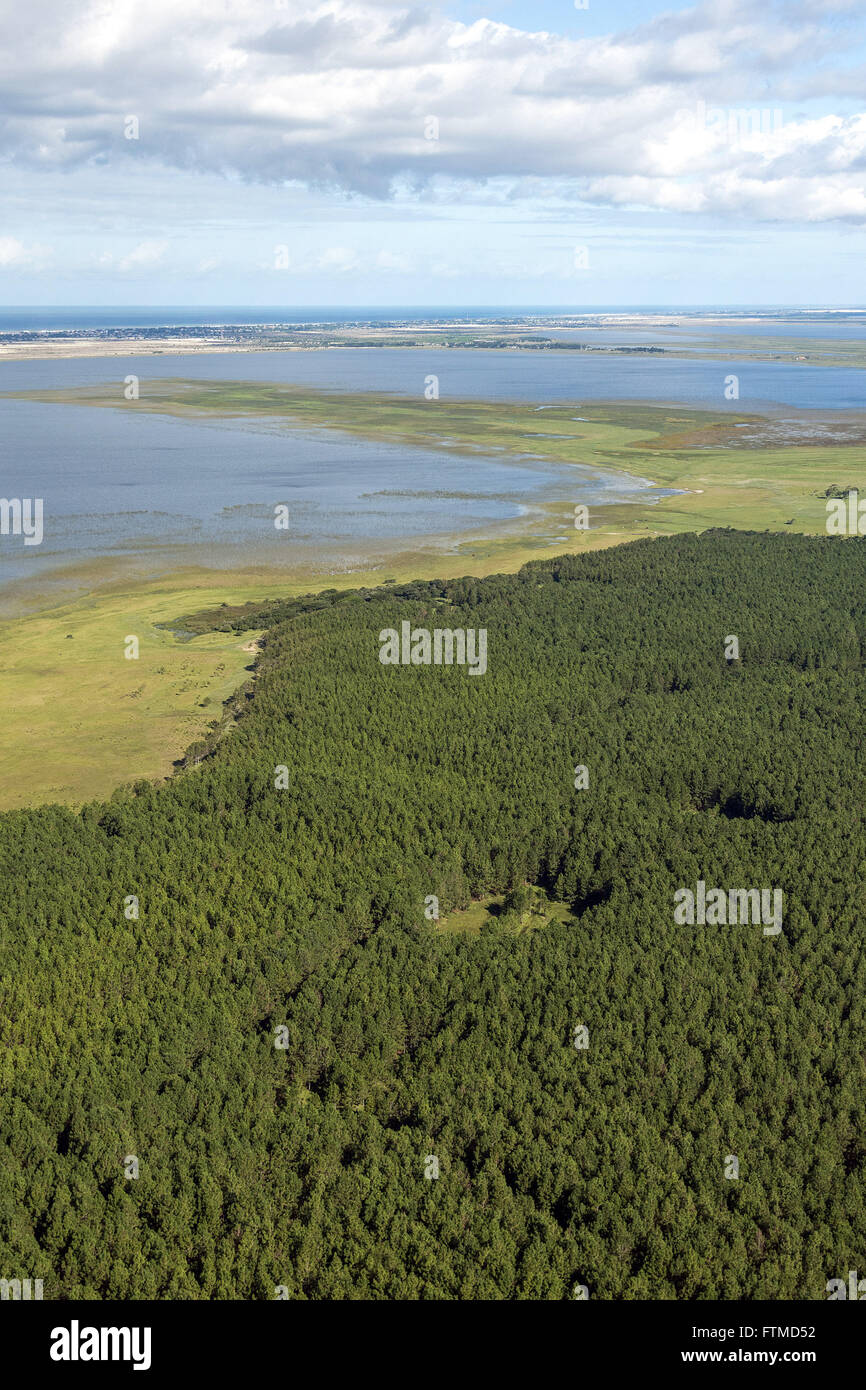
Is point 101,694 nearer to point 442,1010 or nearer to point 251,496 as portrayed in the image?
point 442,1010

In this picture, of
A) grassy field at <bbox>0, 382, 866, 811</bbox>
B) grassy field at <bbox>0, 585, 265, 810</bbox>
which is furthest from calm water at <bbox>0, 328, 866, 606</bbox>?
grassy field at <bbox>0, 585, 265, 810</bbox>

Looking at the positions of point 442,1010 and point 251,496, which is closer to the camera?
point 442,1010

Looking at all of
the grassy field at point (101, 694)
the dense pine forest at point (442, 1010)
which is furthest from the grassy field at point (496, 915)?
the grassy field at point (101, 694)

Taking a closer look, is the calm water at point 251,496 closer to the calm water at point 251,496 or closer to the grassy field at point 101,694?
the calm water at point 251,496

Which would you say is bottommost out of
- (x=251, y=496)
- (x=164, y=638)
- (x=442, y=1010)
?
(x=442, y=1010)

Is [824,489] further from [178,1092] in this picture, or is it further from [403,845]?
[178,1092]

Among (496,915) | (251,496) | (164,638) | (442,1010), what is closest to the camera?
(442,1010)

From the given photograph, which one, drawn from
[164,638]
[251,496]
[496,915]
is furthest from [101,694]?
[251,496]

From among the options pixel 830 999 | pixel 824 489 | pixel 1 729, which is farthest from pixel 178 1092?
pixel 824 489

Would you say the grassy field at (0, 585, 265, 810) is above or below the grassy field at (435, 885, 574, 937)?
above

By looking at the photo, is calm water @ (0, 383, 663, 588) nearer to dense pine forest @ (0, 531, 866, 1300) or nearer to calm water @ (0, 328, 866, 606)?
calm water @ (0, 328, 866, 606)
